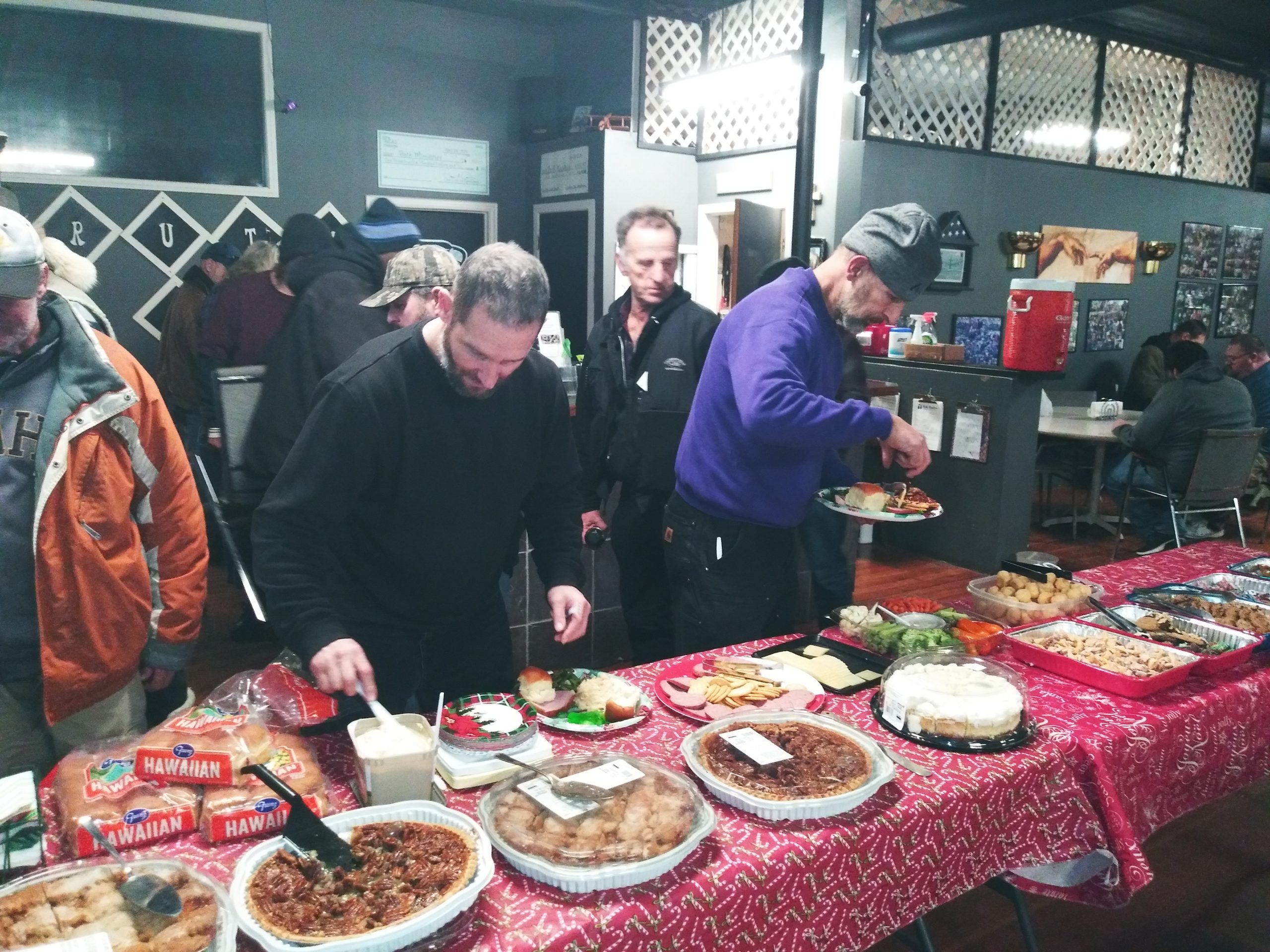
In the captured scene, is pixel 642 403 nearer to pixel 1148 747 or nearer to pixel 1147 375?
pixel 1148 747

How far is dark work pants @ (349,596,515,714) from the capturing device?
181 centimetres

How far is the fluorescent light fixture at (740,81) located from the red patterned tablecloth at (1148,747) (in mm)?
3668

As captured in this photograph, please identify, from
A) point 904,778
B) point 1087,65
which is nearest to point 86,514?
point 904,778

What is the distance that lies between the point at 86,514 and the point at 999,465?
4359mm

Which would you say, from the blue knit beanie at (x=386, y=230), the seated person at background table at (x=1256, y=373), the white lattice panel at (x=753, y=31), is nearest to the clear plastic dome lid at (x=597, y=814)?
the blue knit beanie at (x=386, y=230)

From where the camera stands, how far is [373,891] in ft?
3.59

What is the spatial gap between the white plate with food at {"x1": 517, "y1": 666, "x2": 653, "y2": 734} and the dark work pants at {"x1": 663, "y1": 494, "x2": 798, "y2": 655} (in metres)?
0.59

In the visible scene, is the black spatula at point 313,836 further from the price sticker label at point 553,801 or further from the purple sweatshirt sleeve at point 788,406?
the purple sweatshirt sleeve at point 788,406

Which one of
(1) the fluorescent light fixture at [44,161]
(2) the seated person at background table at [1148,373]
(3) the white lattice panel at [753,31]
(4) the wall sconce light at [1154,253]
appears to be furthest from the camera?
(4) the wall sconce light at [1154,253]

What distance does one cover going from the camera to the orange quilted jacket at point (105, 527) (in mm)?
1644

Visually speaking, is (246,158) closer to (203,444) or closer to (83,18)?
(83,18)

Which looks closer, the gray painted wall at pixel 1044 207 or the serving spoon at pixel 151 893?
the serving spoon at pixel 151 893

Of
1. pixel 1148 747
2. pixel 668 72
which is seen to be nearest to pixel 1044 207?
pixel 668 72

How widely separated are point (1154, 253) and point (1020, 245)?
180 centimetres
